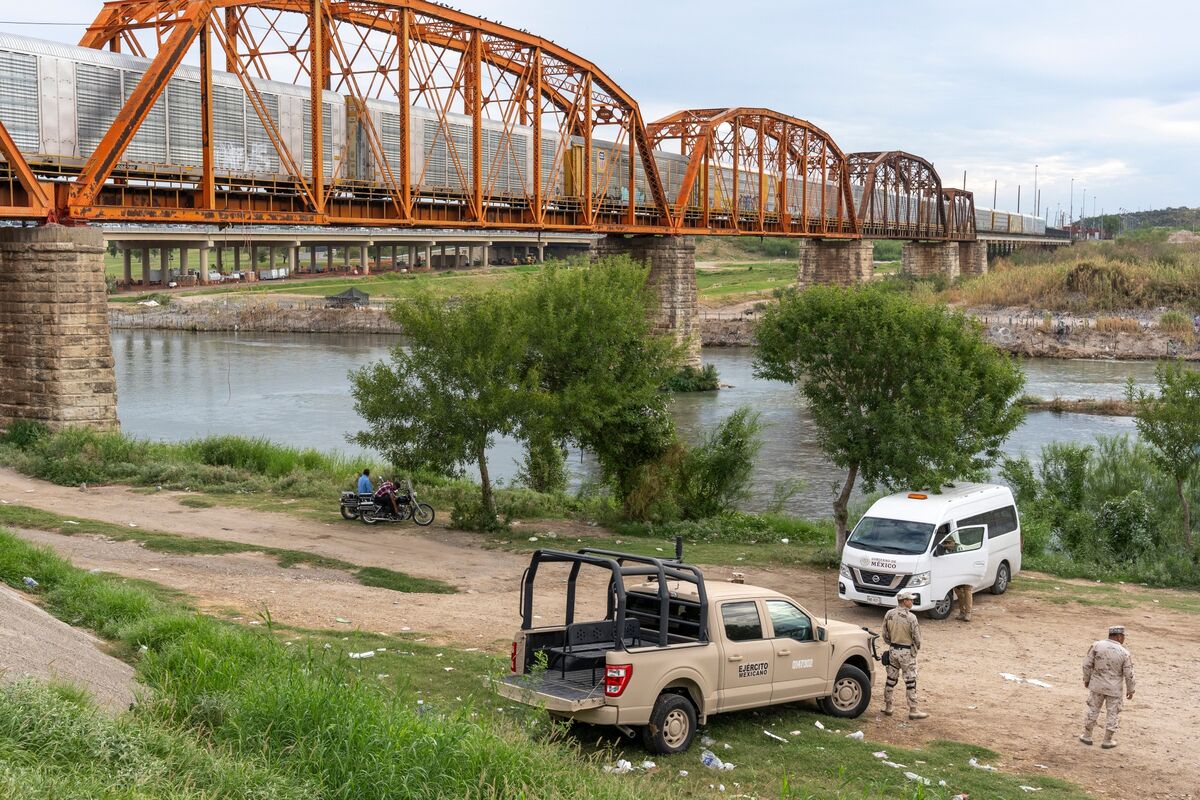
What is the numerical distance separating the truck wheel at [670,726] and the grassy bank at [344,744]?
14cm

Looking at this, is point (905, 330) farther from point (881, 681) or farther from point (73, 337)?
point (73, 337)

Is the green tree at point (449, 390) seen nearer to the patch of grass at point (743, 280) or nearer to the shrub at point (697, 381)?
the shrub at point (697, 381)

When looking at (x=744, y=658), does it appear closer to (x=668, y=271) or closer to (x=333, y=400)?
(x=333, y=400)

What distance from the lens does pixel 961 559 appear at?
19.2 meters

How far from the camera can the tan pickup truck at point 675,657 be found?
431 inches

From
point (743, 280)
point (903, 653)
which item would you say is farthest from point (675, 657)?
point (743, 280)

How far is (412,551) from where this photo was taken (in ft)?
74.5

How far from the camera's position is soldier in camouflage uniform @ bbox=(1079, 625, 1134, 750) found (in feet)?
41.1

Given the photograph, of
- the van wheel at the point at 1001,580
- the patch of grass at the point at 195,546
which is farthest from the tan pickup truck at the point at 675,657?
the van wheel at the point at 1001,580

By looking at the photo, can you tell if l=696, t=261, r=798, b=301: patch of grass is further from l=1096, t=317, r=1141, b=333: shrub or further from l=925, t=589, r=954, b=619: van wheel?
l=925, t=589, r=954, b=619: van wheel

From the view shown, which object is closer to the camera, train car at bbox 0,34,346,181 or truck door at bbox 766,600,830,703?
truck door at bbox 766,600,830,703

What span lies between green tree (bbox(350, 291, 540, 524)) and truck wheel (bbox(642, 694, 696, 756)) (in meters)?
13.8

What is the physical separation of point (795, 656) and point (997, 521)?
9.73 meters

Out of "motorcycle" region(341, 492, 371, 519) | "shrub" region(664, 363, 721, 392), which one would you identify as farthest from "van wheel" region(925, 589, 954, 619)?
"shrub" region(664, 363, 721, 392)
